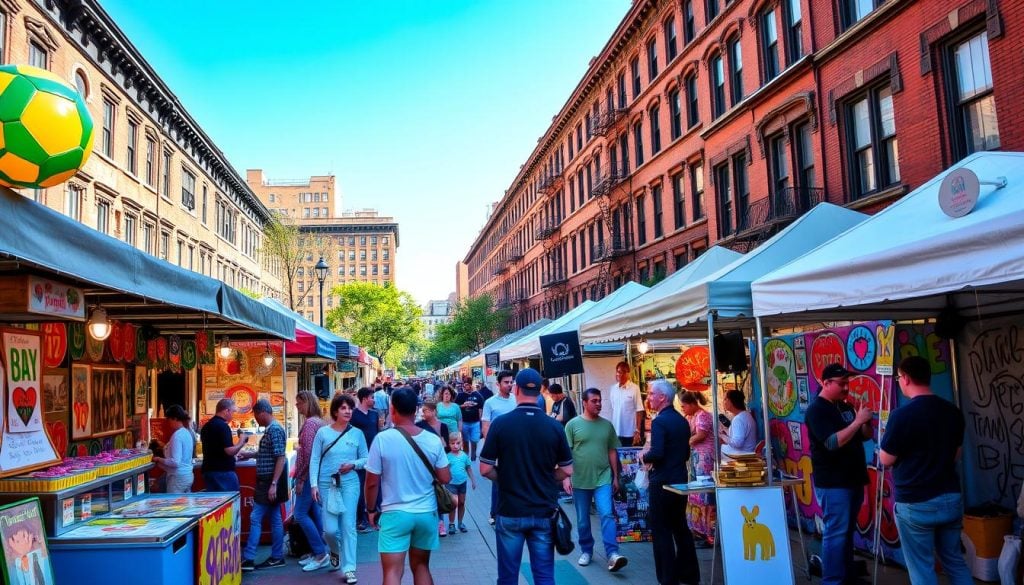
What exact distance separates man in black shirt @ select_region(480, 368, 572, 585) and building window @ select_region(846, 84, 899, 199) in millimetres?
13600

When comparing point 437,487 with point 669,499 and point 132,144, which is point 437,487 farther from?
point 132,144

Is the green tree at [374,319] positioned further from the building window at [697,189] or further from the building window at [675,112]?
the building window at [697,189]

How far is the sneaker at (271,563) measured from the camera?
8.68m

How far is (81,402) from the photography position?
8.98 meters

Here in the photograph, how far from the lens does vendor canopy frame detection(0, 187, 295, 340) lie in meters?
3.98

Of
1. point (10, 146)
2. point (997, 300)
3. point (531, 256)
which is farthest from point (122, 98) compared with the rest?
point (531, 256)

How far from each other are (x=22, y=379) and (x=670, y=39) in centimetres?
2739

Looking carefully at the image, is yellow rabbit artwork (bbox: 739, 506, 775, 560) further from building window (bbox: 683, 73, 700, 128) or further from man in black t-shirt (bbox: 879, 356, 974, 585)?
building window (bbox: 683, 73, 700, 128)

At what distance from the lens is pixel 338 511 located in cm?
800

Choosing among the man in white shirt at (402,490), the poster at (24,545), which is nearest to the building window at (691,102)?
the man in white shirt at (402,490)

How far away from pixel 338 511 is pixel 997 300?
279 inches

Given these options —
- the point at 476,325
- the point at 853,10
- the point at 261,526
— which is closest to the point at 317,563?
the point at 261,526

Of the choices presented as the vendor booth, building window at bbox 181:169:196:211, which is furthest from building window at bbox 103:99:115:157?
the vendor booth

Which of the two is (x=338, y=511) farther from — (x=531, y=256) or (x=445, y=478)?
(x=531, y=256)
